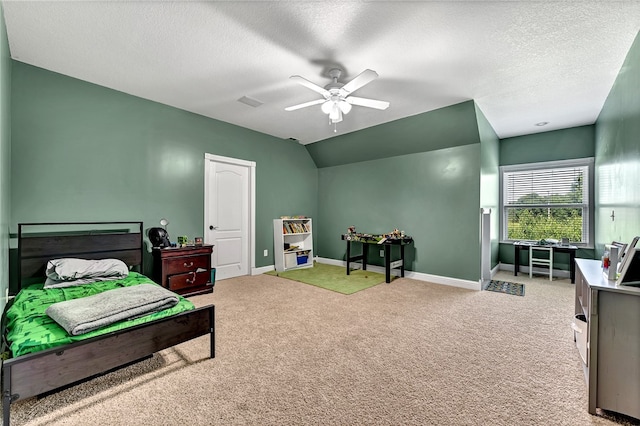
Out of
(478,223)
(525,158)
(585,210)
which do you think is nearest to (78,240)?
(478,223)

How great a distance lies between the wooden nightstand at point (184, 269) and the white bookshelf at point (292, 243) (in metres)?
1.56

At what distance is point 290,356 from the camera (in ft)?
7.32

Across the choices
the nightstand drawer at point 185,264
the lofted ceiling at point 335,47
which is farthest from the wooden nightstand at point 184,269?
the lofted ceiling at point 335,47

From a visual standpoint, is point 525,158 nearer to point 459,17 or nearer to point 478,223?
point 478,223

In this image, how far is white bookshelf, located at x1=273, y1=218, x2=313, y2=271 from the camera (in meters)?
5.38

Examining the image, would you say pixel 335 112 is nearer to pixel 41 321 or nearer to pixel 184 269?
pixel 184 269

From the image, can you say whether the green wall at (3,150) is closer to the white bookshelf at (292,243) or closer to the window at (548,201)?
the white bookshelf at (292,243)

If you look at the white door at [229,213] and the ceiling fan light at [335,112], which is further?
the white door at [229,213]

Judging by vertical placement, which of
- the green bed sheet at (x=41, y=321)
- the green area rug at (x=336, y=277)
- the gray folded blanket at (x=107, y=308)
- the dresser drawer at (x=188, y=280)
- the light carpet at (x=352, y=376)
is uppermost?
the gray folded blanket at (x=107, y=308)

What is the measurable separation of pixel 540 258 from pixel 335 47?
5.36 m

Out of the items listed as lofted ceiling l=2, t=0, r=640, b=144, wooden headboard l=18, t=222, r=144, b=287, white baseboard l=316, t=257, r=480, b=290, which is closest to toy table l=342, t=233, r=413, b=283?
white baseboard l=316, t=257, r=480, b=290

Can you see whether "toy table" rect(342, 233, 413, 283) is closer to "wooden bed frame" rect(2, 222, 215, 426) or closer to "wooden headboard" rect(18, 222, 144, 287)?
"wooden bed frame" rect(2, 222, 215, 426)

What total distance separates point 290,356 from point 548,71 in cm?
382

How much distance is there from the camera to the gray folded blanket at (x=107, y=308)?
5.59 ft
